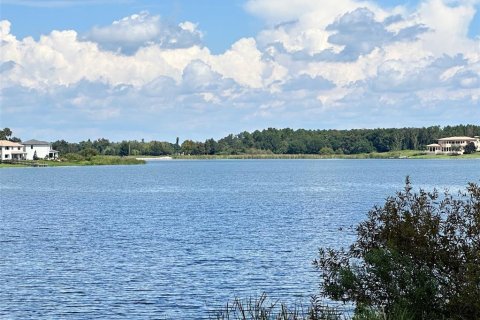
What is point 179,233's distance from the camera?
2432 inches

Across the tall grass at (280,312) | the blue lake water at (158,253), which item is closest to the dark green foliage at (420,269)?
the tall grass at (280,312)

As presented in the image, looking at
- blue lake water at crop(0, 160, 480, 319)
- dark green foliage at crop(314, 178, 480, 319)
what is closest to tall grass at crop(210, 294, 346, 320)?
dark green foliage at crop(314, 178, 480, 319)

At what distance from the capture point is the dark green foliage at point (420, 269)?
22734mm

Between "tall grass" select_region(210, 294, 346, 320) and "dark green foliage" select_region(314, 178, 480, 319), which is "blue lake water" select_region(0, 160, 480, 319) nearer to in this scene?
"tall grass" select_region(210, 294, 346, 320)

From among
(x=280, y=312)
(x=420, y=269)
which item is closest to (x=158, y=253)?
(x=280, y=312)

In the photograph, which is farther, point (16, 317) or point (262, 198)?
point (262, 198)

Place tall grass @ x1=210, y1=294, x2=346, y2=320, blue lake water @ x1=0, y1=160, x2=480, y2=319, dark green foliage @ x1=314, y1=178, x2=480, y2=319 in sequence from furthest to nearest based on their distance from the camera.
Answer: blue lake water @ x1=0, y1=160, x2=480, y2=319
dark green foliage @ x1=314, y1=178, x2=480, y2=319
tall grass @ x1=210, y1=294, x2=346, y2=320

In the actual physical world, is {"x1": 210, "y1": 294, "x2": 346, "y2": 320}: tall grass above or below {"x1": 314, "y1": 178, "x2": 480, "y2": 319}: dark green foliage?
below

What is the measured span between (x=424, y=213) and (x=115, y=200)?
8352 centimetres

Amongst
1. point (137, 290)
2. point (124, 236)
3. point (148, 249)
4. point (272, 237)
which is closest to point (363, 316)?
point (137, 290)

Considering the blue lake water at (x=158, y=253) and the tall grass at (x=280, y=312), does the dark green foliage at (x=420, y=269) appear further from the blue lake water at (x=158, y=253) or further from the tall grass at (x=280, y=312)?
the blue lake water at (x=158, y=253)

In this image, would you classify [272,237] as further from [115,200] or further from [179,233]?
[115,200]

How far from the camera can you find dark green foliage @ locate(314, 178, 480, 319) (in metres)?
22.7

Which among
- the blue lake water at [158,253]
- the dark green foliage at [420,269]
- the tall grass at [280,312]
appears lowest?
the blue lake water at [158,253]
